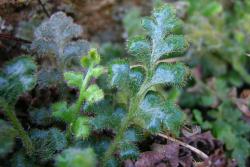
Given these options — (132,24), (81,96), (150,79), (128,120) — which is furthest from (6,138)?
(132,24)

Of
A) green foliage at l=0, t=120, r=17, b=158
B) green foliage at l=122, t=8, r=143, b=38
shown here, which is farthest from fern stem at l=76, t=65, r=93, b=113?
green foliage at l=122, t=8, r=143, b=38

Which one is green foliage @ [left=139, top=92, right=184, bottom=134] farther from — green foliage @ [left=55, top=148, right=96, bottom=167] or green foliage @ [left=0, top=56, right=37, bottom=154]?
green foliage @ [left=0, top=56, right=37, bottom=154]

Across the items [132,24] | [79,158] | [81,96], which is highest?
[132,24]

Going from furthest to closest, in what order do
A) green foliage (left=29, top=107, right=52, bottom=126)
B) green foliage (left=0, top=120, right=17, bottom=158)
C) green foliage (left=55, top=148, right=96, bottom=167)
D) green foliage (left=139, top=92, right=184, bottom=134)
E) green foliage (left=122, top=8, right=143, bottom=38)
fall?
green foliage (left=122, top=8, right=143, bottom=38) < green foliage (left=29, top=107, right=52, bottom=126) < green foliage (left=139, top=92, right=184, bottom=134) < green foliage (left=0, top=120, right=17, bottom=158) < green foliage (left=55, top=148, right=96, bottom=167)

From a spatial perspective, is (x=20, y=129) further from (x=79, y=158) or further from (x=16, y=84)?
(x=79, y=158)

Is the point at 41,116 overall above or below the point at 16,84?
below

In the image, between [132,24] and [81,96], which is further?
[132,24]

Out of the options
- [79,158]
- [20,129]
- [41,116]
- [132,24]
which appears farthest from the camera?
[132,24]

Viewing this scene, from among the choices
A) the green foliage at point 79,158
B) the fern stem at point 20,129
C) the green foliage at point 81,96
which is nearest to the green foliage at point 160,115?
the green foliage at point 81,96
